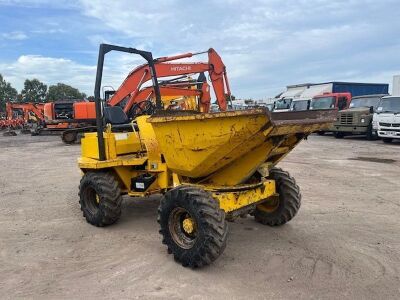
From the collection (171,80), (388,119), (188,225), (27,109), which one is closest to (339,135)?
(388,119)

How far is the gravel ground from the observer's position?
3.56m

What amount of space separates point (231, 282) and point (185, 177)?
1.37 m

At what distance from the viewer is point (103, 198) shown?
205 inches

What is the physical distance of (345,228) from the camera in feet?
16.8

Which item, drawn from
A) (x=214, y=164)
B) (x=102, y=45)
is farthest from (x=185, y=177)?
(x=102, y=45)

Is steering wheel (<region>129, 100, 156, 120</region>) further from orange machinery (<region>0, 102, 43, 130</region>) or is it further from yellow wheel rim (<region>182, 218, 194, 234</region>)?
orange machinery (<region>0, 102, 43, 130</region>)

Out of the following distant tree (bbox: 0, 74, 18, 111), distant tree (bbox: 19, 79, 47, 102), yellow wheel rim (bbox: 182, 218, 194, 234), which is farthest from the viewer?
distant tree (bbox: 19, 79, 47, 102)

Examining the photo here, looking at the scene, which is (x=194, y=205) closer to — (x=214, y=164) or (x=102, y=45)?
(x=214, y=164)

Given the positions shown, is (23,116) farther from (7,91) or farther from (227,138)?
(7,91)

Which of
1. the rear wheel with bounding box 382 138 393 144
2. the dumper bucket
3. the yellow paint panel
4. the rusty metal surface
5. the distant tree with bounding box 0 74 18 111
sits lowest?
the rear wheel with bounding box 382 138 393 144

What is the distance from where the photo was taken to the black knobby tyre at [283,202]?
4957 mm

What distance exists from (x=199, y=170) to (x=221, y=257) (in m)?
0.95

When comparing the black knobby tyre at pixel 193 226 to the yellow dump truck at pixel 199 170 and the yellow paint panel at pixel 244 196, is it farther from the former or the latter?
the yellow paint panel at pixel 244 196

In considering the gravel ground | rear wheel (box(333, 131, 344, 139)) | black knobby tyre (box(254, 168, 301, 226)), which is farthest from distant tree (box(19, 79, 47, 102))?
black knobby tyre (box(254, 168, 301, 226))
